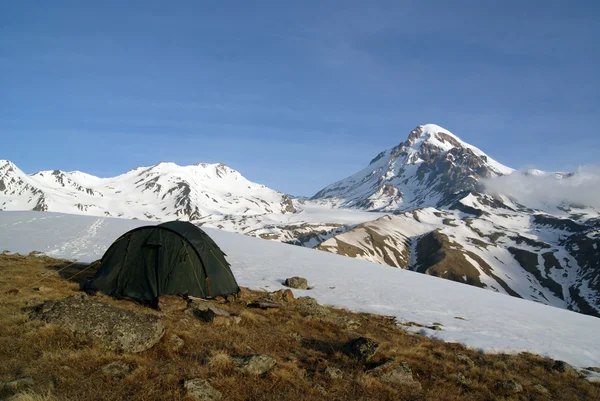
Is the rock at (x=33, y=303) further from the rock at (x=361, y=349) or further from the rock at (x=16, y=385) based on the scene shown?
the rock at (x=361, y=349)

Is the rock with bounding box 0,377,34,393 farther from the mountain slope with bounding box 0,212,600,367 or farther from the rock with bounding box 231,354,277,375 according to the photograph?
the mountain slope with bounding box 0,212,600,367

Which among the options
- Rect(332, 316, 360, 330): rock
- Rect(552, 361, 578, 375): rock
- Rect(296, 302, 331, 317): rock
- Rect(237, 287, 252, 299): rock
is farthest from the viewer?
Rect(237, 287, 252, 299): rock

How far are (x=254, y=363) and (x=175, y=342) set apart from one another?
2.73 metres

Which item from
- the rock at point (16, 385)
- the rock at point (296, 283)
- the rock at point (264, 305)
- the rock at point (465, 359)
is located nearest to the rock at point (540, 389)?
the rock at point (465, 359)

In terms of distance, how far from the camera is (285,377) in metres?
9.55

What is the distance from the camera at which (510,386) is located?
1159 centimetres

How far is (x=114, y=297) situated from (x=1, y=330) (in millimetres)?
5108

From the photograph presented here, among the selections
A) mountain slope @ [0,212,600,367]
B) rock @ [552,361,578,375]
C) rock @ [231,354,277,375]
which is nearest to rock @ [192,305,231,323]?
rock @ [231,354,277,375]

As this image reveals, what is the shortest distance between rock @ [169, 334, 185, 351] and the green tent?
4127 mm

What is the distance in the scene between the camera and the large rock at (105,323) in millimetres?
9989

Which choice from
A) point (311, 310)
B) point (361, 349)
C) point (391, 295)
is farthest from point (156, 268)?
point (391, 295)

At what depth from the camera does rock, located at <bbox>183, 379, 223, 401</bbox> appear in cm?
802

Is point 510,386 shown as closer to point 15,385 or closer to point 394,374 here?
point 394,374

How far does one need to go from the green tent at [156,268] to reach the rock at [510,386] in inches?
482
